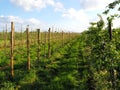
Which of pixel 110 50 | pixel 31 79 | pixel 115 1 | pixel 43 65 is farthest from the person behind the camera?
pixel 43 65

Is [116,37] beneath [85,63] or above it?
above

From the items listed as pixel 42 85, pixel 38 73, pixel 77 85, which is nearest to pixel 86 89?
pixel 77 85

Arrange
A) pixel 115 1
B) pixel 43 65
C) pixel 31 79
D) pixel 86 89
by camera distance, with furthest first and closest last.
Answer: pixel 43 65 < pixel 115 1 < pixel 31 79 < pixel 86 89

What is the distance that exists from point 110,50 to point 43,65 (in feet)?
24.1

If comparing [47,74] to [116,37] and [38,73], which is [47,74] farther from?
[116,37]

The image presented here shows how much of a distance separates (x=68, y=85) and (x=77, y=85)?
0.53m

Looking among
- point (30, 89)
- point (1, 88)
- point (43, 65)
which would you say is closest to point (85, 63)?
point (43, 65)

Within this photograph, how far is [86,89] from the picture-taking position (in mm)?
15297

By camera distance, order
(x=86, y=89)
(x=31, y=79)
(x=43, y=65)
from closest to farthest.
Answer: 1. (x=86, y=89)
2. (x=31, y=79)
3. (x=43, y=65)

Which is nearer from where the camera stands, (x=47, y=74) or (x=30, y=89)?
(x=30, y=89)

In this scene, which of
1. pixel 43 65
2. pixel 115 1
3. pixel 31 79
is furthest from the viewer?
pixel 43 65

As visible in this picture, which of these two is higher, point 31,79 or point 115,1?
point 115,1

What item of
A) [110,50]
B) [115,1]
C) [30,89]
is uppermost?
[115,1]

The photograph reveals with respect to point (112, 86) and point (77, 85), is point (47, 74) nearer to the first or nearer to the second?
point (77, 85)
